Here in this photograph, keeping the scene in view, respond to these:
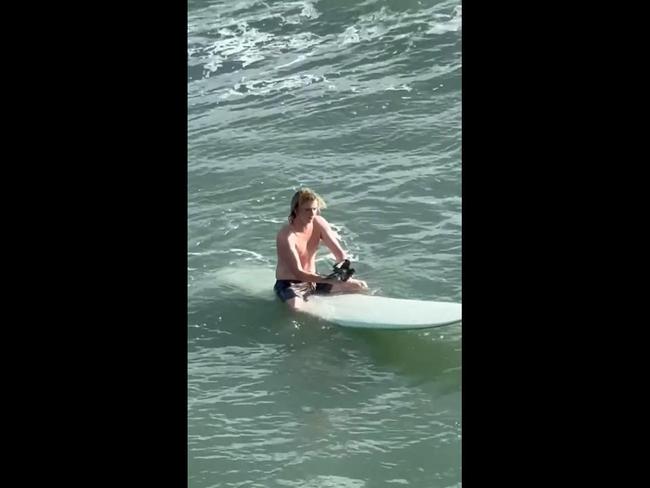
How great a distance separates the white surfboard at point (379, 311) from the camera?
646cm

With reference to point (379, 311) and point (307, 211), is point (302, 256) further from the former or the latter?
point (379, 311)

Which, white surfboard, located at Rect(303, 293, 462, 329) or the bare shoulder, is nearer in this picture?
white surfboard, located at Rect(303, 293, 462, 329)

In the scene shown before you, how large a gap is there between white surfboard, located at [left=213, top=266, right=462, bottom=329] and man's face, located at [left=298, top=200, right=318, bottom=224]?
0.51 m

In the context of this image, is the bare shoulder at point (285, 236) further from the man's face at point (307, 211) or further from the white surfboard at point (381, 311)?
the white surfboard at point (381, 311)

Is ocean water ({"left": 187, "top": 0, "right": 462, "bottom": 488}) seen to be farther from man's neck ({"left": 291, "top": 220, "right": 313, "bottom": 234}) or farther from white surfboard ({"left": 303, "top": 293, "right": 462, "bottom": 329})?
man's neck ({"left": 291, "top": 220, "right": 313, "bottom": 234})

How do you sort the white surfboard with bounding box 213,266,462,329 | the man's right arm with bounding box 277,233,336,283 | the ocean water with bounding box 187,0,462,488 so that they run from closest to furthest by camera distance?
the ocean water with bounding box 187,0,462,488
the white surfboard with bounding box 213,266,462,329
the man's right arm with bounding box 277,233,336,283

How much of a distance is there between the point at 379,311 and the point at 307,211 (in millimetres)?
873

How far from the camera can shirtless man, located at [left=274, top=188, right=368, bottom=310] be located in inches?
276
